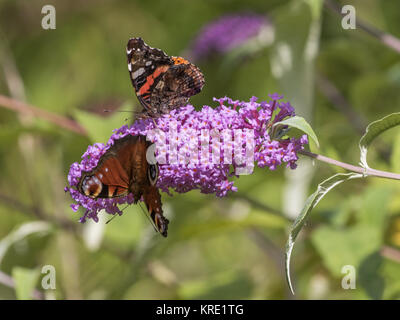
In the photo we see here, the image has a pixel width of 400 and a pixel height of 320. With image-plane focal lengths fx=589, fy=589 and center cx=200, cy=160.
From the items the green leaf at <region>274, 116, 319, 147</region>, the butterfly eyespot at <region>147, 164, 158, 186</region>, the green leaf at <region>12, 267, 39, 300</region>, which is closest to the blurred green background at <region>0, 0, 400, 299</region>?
the green leaf at <region>12, 267, 39, 300</region>

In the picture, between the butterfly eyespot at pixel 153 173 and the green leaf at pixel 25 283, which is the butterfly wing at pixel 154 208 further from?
the green leaf at pixel 25 283

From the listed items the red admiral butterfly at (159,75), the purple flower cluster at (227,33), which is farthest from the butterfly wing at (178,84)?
the purple flower cluster at (227,33)

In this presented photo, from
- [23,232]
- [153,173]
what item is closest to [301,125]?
[153,173]

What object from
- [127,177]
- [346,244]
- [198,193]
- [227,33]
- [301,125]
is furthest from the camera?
[227,33]

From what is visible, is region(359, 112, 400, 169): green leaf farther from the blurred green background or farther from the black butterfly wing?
the black butterfly wing

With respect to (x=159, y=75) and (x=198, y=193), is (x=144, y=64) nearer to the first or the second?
(x=159, y=75)

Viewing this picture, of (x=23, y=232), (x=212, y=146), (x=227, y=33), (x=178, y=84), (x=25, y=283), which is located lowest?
(x=25, y=283)
